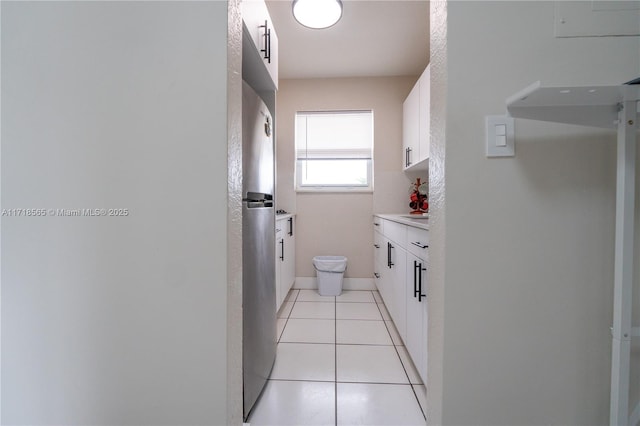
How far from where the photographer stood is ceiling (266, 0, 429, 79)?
6.60 ft

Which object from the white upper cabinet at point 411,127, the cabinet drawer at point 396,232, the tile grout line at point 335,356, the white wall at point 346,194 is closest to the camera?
the tile grout line at point 335,356

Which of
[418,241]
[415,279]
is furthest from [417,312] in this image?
[418,241]

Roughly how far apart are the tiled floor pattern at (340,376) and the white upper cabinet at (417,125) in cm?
152

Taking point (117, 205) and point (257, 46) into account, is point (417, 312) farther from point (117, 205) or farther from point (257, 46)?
point (257, 46)

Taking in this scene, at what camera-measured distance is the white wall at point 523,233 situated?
29.7 inches

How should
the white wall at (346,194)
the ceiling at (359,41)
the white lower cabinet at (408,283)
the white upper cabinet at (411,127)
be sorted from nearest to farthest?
the white lower cabinet at (408,283), the ceiling at (359,41), the white upper cabinet at (411,127), the white wall at (346,194)

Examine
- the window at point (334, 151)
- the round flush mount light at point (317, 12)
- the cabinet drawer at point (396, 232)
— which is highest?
the round flush mount light at point (317, 12)

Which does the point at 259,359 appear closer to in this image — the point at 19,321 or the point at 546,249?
the point at 19,321

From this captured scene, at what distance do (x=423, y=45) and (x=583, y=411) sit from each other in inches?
109

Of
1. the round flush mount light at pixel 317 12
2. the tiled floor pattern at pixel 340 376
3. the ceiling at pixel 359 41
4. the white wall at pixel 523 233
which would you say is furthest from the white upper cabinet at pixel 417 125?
the tiled floor pattern at pixel 340 376

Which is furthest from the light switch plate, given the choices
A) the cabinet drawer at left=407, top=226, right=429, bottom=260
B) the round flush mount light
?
the round flush mount light

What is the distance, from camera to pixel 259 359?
1.26m

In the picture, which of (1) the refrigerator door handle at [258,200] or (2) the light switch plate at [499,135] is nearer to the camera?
(2) the light switch plate at [499,135]

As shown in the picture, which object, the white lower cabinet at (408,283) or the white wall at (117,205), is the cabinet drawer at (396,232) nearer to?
the white lower cabinet at (408,283)
